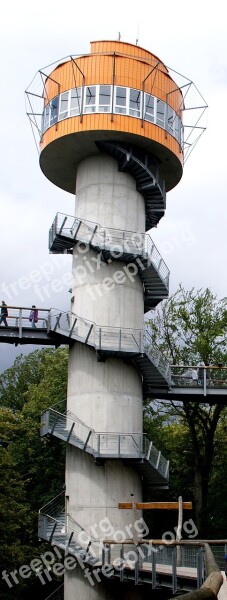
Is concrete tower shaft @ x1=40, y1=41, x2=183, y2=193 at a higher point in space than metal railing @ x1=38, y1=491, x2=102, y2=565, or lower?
higher

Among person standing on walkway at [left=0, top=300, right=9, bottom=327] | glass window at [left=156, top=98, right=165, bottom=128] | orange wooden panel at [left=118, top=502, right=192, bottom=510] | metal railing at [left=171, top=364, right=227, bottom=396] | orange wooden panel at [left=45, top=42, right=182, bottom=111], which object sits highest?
orange wooden panel at [left=45, top=42, right=182, bottom=111]

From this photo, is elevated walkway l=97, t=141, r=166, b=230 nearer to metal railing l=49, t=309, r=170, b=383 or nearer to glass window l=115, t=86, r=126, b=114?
glass window l=115, t=86, r=126, b=114

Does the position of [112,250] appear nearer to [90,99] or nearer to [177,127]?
[90,99]

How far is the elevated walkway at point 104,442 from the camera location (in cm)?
2669

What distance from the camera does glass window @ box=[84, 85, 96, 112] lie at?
2883cm

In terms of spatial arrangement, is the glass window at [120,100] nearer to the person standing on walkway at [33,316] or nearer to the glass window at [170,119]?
the glass window at [170,119]

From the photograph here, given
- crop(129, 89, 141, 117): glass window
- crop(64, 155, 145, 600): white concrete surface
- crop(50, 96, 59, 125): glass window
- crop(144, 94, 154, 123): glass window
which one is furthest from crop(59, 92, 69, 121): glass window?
crop(144, 94, 154, 123): glass window

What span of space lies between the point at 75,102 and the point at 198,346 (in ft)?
46.7

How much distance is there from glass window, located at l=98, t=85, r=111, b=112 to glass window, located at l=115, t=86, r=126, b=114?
327mm

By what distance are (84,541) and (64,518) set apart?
5.96 ft

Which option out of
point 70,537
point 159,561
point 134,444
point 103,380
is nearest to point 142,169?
point 103,380

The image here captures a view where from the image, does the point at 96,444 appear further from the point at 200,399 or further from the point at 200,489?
the point at 200,489

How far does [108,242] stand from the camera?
28797 mm

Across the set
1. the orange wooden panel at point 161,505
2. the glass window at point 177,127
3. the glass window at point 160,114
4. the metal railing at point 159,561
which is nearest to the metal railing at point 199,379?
the orange wooden panel at point 161,505
